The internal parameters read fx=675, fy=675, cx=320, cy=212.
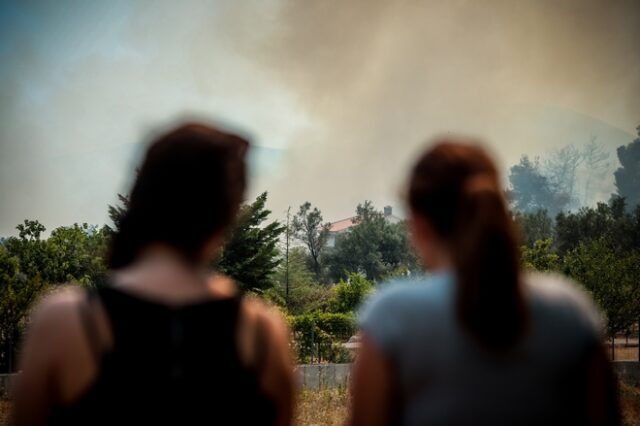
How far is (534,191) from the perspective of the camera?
4882 inches

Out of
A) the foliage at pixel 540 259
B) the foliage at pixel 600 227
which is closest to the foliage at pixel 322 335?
the foliage at pixel 540 259

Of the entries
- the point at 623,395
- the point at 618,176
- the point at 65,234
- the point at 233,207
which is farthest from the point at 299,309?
the point at 618,176

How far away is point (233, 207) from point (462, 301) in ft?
1.92

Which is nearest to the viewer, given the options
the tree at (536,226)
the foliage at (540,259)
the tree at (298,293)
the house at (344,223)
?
the foliage at (540,259)

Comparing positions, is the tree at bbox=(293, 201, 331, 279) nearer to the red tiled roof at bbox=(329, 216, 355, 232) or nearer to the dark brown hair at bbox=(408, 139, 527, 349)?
the red tiled roof at bbox=(329, 216, 355, 232)

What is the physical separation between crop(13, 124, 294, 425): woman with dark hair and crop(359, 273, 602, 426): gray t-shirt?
0.95 ft

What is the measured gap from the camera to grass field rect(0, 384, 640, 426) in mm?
9156

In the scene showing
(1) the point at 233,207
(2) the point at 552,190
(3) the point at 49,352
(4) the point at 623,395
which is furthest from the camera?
(2) the point at 552,190

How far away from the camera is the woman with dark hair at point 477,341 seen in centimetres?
144

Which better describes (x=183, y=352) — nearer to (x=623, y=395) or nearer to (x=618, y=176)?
(x=623, y=395)

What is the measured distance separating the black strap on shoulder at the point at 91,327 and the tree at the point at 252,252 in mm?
33762

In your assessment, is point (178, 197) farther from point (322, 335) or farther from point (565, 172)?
point (565, 172)

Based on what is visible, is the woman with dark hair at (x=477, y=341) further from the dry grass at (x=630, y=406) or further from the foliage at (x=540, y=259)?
the foliage at (x=540, y=259)

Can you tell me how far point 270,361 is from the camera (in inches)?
60.9
